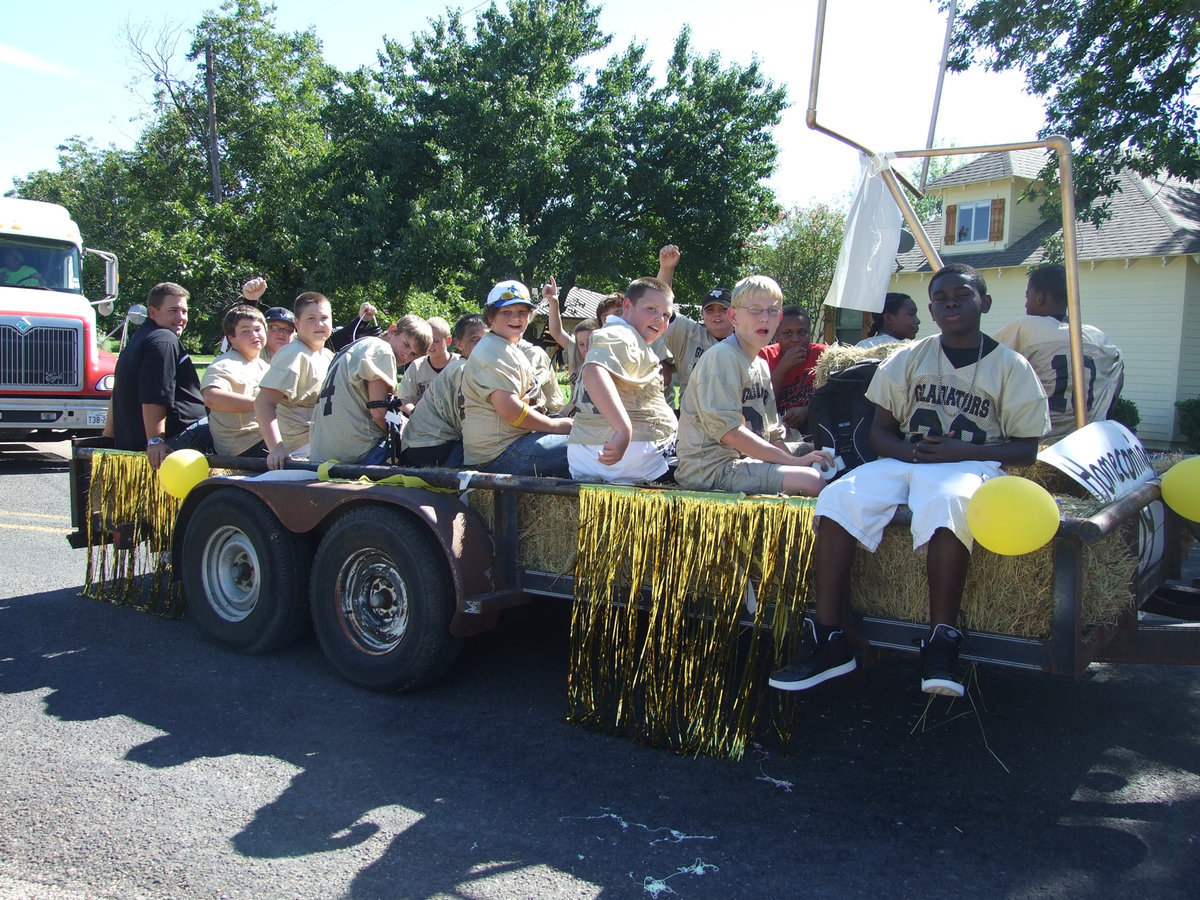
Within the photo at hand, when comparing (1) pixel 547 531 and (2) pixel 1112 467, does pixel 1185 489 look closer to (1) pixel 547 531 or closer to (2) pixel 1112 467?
(2) pixel 1112 467

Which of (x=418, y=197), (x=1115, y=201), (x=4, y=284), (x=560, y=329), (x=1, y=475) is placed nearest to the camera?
(x=560, y=329)

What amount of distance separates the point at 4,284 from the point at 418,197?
619 inches

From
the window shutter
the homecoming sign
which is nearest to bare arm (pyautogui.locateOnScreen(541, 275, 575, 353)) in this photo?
the homecoming sign

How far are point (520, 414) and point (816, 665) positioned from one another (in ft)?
7.13

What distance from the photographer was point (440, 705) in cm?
459

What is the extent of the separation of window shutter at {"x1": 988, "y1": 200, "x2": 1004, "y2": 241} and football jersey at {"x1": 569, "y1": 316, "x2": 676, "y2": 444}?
2151 centimetres

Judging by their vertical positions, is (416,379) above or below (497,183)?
below

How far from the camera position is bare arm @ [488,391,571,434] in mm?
5027

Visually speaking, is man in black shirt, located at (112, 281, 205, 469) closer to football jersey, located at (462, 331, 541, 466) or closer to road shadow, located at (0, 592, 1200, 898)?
road shadow, located at (0, 592, 1200, 898)

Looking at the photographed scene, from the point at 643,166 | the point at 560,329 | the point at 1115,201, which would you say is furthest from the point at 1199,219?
the point at 560,329

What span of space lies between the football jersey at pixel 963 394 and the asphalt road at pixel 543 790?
138 cm

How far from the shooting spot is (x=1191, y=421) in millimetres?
17859

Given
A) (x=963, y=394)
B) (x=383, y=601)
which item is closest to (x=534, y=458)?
(x=383, y=601)

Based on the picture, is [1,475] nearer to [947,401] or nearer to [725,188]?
[947,401]
